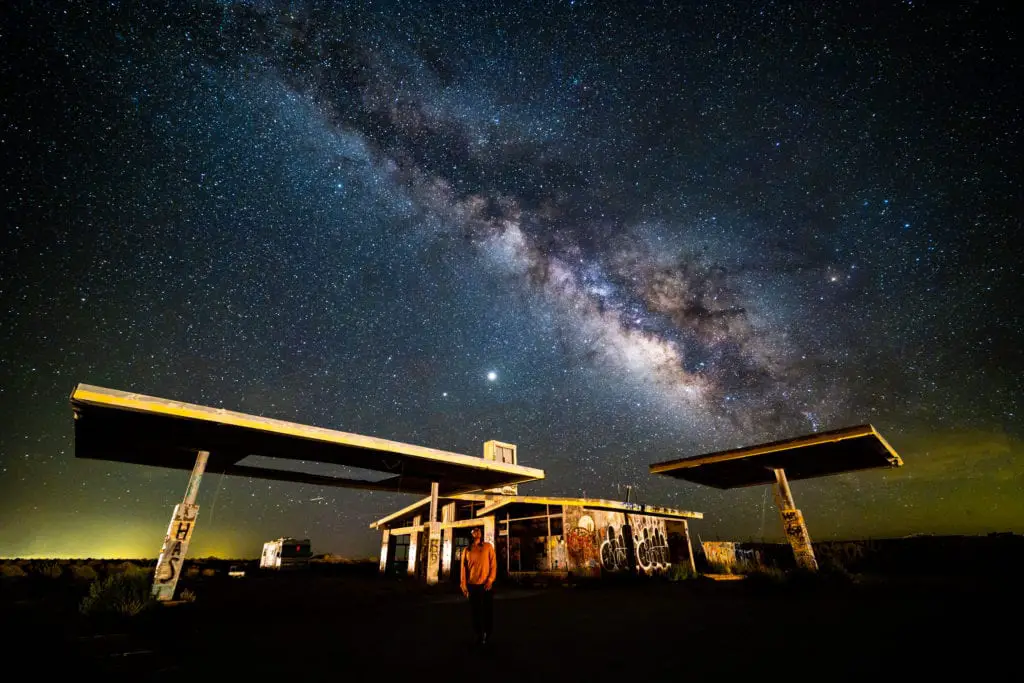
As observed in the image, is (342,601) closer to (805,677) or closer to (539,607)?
(539,607)

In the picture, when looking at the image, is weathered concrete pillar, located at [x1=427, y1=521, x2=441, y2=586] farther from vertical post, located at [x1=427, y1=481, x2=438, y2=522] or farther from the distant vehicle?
the distant vehicle

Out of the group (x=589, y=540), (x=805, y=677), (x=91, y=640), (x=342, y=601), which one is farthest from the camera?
(x=589, y=540)

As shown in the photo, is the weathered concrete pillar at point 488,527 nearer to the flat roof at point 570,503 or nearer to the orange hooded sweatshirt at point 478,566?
the flat roof at point 570,503

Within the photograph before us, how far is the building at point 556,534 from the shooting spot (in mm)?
18500

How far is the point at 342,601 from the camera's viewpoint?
12266 mm

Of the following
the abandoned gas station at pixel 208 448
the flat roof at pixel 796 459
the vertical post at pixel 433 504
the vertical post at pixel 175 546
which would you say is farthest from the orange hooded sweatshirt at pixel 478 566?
the vertical post at pixel 433 504

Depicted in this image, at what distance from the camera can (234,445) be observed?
1173 cm

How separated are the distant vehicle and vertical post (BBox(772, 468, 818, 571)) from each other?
1365 inches

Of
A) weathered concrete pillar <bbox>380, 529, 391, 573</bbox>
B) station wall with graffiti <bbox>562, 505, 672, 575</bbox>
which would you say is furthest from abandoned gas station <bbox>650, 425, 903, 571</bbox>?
weathered concrete pillar <bbox>380, 529, 391, 573</bbox>

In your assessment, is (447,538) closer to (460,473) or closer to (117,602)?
(460,473)

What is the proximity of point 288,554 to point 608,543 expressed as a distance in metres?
27.6

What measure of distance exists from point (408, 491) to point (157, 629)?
40.2 feet

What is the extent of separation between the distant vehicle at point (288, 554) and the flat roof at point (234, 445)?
22.8 m

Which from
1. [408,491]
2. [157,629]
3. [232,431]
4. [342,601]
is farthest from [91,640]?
[408,491]
